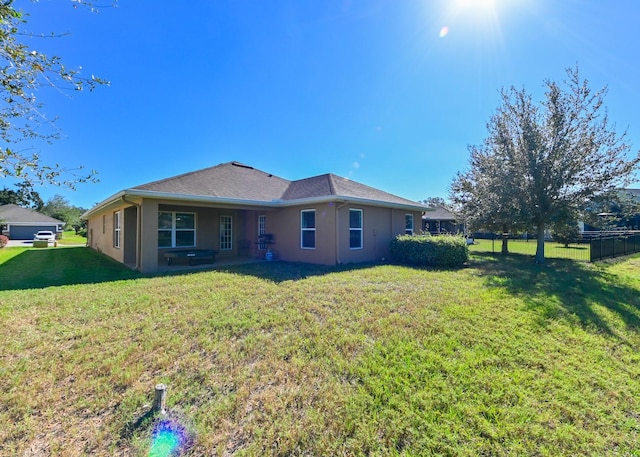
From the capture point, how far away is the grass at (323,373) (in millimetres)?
2305

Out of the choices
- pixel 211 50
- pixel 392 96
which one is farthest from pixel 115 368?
pixel 392 96

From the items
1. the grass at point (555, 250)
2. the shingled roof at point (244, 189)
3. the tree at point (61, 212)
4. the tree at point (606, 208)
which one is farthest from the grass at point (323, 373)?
the tree at point (61, 212)

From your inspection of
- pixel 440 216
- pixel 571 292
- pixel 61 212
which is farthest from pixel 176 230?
pixel 61 212

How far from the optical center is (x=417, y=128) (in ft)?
41.8

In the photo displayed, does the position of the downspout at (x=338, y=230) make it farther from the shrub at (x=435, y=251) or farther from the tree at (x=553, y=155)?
the tree at (x=553, y=155)

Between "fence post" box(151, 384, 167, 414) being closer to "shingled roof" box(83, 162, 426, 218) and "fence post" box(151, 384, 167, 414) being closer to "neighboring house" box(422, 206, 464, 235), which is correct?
"shingled roof" box(83, 162, 426, 218)

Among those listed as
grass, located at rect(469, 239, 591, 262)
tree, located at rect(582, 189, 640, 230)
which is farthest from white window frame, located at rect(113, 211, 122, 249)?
tree, located at rect(582, 189, 640, 230)

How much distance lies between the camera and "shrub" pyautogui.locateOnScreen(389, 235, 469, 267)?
1012cm

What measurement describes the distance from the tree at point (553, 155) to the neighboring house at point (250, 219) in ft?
13.8

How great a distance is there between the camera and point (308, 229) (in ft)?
36.9

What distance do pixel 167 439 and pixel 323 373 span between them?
156 cm

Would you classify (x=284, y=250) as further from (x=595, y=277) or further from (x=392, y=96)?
(x=595, y=277)

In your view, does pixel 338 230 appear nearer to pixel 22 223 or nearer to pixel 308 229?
pixel 308 229

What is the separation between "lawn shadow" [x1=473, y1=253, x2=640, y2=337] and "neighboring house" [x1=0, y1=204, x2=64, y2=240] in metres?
46.2
